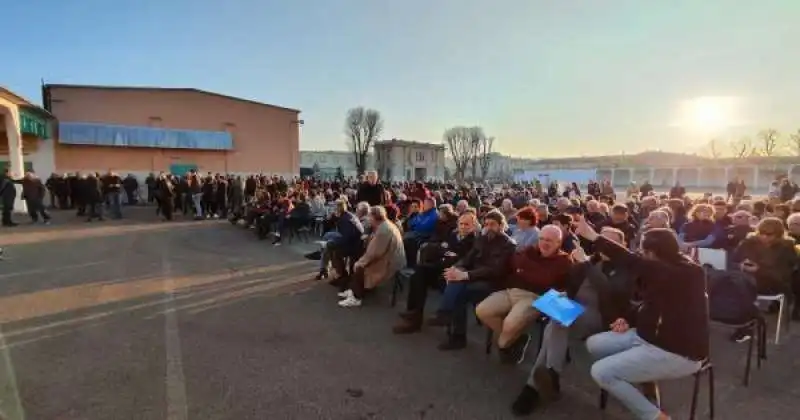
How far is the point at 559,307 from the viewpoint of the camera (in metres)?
3.75

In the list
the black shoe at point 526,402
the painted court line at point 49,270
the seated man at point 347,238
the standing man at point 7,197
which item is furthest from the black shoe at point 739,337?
the standing man at point 7,197

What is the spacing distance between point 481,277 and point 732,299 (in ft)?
7.26

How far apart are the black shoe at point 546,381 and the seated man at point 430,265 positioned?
2.00 meters

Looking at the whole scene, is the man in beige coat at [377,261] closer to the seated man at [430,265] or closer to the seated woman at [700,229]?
the seated man at [430,265]

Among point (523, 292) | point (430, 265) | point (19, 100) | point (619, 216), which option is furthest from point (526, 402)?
point (19, 100)

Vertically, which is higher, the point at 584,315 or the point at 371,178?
the point at 371,178

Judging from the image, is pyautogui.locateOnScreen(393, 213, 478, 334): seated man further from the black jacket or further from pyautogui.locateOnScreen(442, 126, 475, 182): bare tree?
pyautogui.locateOnScreen(442, 126, 475, 182): bare tree

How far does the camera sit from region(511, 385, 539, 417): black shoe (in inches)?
140

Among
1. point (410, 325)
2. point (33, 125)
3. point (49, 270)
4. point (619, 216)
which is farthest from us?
point (33, 125)

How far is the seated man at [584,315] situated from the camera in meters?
3.62

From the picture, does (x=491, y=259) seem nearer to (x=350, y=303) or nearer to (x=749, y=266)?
(x=350, y=303)

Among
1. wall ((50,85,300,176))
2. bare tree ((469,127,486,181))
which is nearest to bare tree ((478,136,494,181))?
bare tree ((469,127,486,181))

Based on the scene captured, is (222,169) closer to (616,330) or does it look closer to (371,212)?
(371,212)

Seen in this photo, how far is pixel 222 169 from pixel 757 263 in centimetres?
3152
